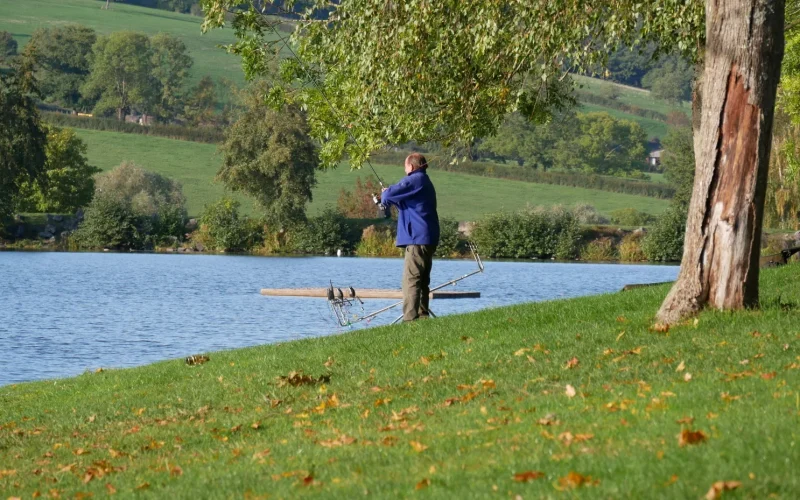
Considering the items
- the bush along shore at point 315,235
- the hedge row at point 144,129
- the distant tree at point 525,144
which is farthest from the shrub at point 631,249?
the hedge row at point 144,129

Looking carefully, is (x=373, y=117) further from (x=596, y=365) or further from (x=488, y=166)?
(x=488, y=166)

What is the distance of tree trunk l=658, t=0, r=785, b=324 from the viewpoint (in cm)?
1288

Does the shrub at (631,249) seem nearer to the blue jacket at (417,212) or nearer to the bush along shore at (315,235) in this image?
the bush along shore at (315,235)

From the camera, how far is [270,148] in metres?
71.8

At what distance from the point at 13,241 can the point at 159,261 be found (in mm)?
18328

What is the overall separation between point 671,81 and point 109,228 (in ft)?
411

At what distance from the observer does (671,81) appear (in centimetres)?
17812

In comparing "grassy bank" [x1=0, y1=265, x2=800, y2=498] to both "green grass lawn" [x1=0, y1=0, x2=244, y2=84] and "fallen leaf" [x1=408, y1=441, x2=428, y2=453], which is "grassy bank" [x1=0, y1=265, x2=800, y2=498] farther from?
"green grass lawn" [x1=0, y1=0, x2=244, y2=84]

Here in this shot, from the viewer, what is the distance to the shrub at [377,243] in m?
→ 69.0

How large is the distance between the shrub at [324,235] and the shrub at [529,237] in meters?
9.30

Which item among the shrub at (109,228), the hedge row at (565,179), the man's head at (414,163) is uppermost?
the man's head at (414,163)

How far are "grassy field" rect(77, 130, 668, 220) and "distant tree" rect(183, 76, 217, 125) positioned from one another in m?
23.5

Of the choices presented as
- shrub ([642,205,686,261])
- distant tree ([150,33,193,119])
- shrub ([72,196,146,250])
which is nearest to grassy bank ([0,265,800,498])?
shrub ([642,205,686,261])

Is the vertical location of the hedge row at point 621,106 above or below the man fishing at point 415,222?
above
